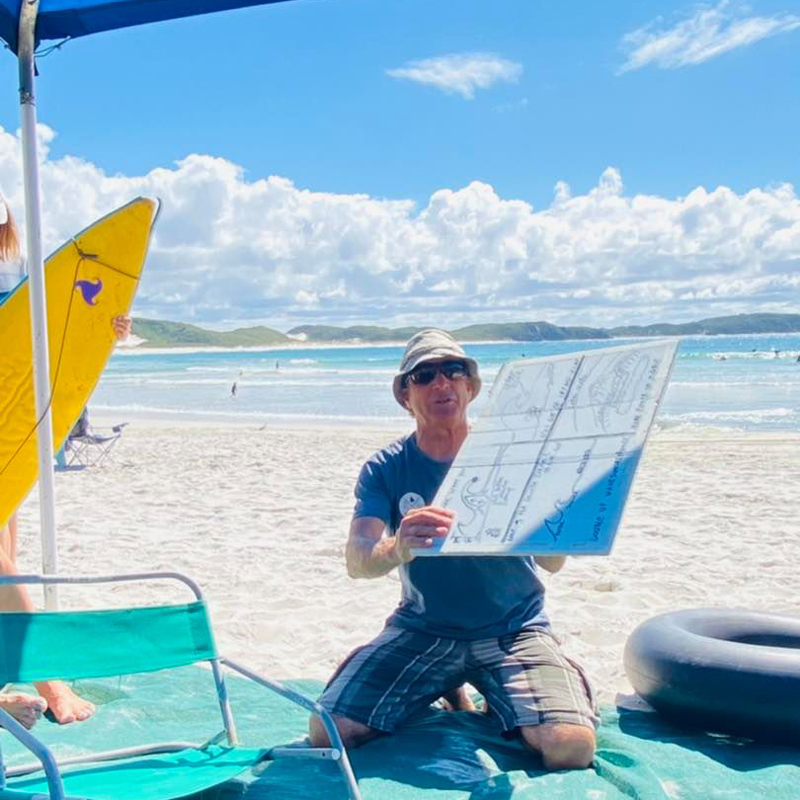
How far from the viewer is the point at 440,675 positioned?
3.00 metres

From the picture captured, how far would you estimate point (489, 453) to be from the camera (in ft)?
9.03

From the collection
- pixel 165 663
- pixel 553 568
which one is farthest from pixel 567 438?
pixel 165 663

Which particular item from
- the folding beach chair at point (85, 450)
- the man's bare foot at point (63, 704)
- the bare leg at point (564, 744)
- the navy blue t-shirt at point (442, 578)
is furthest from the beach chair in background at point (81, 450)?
the bare leg at point (564, 744)

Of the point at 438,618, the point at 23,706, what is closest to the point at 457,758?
the point at 438,618

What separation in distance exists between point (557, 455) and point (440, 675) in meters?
0.90

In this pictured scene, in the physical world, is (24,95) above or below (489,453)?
above

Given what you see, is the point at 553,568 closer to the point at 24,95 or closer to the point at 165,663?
the point at 165,663

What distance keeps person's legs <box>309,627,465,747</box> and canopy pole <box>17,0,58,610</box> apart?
1179mm

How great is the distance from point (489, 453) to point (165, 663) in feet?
3.60

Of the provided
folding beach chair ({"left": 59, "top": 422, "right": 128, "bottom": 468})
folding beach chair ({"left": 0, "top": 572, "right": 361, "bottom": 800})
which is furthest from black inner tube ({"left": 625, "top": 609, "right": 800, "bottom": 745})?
folding beach chair ({"left": 59, "top": 422, "right": 128, "bottom": 468})

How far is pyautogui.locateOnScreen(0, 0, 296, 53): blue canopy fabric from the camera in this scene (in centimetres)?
305

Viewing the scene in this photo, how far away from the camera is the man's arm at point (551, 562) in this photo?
299 centimetres

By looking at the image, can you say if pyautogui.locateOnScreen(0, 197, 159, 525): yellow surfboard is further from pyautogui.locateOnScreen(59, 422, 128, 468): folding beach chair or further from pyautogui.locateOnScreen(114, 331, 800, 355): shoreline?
pyautogui.locateOnScreen(114, 331, 800, 355): shoreline

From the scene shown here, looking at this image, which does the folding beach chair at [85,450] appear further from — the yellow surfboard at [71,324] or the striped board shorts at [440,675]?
the striped board shorts at [440,675]
